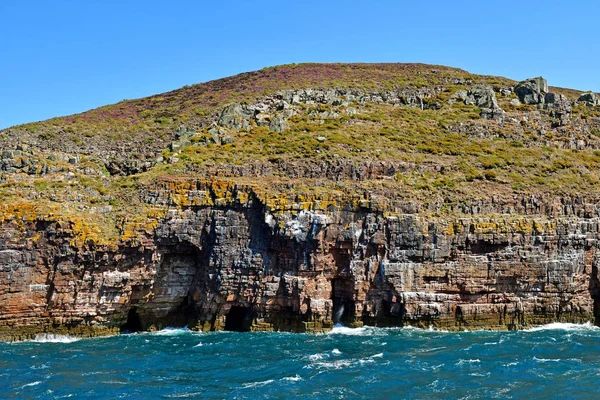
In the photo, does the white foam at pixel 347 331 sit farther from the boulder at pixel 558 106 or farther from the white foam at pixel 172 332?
the boulder at pixel 558 106

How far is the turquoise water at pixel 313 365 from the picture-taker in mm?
24562

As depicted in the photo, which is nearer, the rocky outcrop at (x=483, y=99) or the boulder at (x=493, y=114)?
the boulder at (x=493, y=114)

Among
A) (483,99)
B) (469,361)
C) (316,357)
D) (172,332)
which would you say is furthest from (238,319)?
(483,99)

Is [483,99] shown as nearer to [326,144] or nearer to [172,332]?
[326,144]

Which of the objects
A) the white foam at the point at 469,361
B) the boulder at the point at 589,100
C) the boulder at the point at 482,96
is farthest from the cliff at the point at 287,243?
the boulder at the point at 589,100

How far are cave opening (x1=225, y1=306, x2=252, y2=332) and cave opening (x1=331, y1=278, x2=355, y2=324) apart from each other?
6424 mm

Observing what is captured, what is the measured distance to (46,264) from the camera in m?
36.1

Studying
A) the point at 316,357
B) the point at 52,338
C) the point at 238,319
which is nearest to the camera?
the point at 316,357

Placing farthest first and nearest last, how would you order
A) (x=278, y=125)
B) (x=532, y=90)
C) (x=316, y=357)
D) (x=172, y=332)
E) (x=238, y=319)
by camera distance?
(x=532, y=90) < (x=278, y=125) < (x=238, y=319) < (x=172, y=332) < (x=316, y=357)

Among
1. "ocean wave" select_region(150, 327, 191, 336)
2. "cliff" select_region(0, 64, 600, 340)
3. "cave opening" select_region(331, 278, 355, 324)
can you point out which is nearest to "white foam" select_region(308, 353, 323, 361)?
"cliff" select_region(0, 64, 600, 340)

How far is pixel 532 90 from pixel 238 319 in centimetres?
4820

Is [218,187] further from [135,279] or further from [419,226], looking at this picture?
[419,226]

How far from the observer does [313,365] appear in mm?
28656

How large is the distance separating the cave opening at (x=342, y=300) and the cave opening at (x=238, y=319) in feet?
21.1
